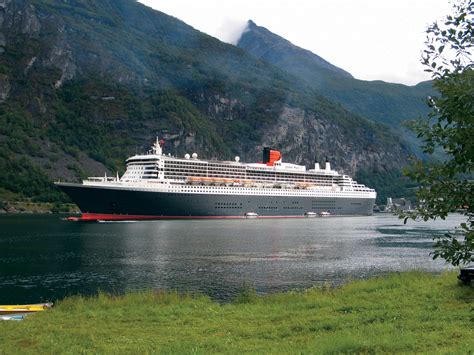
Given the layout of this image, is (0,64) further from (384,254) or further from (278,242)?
(384,254)

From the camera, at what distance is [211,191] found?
312ft

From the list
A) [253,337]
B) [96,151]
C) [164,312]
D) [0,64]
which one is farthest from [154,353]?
[0,64]

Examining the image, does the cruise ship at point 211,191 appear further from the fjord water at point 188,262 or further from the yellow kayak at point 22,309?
the yellow kayak at point 22,309

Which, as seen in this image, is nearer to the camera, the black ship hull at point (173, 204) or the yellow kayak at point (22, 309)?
the yellow kayak at point (22, 309)

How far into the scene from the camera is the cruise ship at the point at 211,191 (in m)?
83.4

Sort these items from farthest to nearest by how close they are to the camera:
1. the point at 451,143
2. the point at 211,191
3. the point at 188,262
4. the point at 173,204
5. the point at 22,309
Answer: the point at 211,191
the point at 173,204
the point at 188,262
the point at 22,309
the point at 451,143

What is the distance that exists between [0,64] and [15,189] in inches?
3011

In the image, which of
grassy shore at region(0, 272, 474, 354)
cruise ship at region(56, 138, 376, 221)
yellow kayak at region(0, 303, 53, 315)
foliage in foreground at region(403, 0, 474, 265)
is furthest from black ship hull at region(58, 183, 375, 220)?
foliage in foreground at region(403, 0, 474, 265)

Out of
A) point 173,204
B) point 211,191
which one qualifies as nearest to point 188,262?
point 173,204

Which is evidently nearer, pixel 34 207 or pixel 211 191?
pixel 211 191

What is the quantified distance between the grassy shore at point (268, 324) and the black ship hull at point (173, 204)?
65357 mm

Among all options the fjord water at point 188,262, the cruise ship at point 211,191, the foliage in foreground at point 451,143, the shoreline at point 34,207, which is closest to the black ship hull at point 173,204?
the cruise ship at point 211,191

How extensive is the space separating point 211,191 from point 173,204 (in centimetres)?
927

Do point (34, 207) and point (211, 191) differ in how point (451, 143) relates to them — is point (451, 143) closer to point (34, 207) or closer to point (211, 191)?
point (211, 191)
